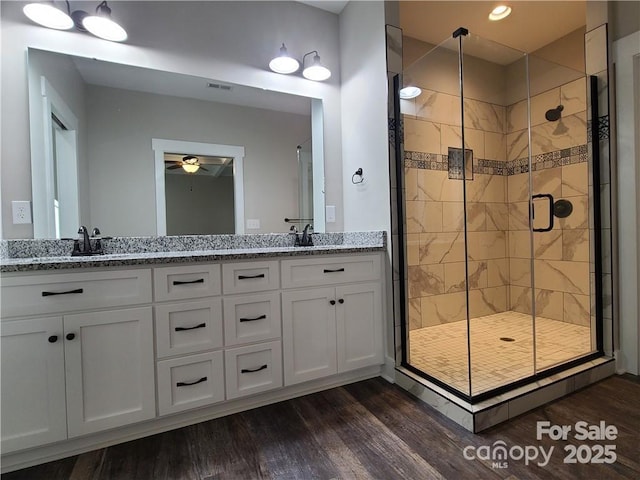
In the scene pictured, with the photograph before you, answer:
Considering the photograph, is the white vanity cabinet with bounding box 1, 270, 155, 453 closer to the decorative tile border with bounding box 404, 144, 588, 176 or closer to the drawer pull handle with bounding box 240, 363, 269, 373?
the drawer pull handle with bounding box 240, 363, 269, 373

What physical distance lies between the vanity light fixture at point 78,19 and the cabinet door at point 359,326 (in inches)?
79.1

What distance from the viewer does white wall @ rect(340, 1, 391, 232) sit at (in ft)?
6.75

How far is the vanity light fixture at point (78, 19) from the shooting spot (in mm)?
1650

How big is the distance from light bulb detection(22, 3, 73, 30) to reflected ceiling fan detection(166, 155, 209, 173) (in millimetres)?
884

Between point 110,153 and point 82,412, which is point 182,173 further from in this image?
point 82,412

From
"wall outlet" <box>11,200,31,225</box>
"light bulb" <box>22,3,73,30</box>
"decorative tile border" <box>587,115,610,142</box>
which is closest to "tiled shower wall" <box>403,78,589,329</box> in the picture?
"decorative tile border" <box>587,115,610,142</box>

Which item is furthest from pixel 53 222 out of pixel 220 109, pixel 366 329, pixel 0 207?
→ pixel 366 329

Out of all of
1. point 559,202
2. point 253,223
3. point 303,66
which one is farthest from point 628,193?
point 253,223

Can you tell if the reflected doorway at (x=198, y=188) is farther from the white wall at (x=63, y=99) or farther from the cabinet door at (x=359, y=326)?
the cabinet door at (x=359, y=326)

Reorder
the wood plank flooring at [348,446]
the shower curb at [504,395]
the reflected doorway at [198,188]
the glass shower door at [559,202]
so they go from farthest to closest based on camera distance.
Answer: the glass shower door at [559,202] → the reflected doorway at [198,188] → the shower curb at [504,395] → the wood plank flooring at [348,446]

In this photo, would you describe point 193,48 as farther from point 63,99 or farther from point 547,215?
point 547,215

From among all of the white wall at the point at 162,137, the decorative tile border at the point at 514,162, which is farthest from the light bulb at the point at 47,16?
the decorative tile border at the point at 514,162

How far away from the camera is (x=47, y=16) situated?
1671 mm

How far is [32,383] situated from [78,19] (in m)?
1.90
